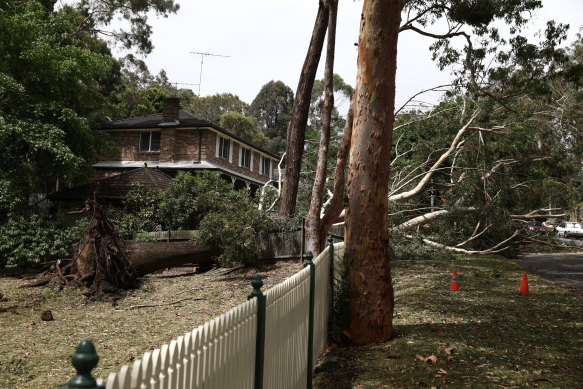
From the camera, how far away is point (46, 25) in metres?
21.0

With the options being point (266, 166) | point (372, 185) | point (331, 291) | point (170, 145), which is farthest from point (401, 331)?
point (266, 166)

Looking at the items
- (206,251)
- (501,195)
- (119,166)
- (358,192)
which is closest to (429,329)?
(358,192)

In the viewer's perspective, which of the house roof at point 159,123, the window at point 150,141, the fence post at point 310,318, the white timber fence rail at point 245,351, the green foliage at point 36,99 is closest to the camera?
the white timber fence rail at point 245,351

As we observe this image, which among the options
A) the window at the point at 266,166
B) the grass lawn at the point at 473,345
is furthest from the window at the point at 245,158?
the grass lawn at the point at 473,345

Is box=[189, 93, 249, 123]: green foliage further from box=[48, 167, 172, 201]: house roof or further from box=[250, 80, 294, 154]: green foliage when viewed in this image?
box=[48, 167, 172, 201]: house roof

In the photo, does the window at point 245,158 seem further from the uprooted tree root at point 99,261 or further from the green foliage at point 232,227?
the uprooted tree root at point 99,261

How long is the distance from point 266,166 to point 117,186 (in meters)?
17.4

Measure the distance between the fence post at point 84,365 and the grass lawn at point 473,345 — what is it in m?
4.63

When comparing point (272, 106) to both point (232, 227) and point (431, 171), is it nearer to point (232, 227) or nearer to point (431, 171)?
point (431, 171)

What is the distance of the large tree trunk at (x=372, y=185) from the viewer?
7727mm

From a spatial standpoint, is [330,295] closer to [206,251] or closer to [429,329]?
[429,329]

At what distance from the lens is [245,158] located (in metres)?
37.0

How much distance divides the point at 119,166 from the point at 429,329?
89.7ft

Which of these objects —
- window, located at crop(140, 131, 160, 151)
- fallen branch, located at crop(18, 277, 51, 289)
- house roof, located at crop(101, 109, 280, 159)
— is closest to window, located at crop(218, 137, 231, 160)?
house roof, located at crop(101, 109, 280, 159)
